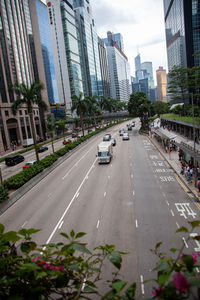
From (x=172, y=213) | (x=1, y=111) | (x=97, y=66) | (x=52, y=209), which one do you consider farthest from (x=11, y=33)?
(x=97, y=66)

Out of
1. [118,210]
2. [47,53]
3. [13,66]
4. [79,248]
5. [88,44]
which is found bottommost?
[118,210]

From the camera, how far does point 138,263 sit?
1077cm

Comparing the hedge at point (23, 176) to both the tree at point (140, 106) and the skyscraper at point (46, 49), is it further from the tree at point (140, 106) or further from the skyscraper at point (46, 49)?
the skyscraper at point (46, 49)

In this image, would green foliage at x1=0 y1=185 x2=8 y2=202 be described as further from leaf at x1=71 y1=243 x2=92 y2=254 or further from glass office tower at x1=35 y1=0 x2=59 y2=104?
glass office tower at x1=35 y1=0 x2=59 y2=104

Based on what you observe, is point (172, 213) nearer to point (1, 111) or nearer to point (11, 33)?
point (1, 111)

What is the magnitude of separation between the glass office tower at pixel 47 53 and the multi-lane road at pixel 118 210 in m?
109

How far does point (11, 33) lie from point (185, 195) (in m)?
74.7

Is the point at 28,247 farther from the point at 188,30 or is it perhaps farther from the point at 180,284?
the point at 188,30

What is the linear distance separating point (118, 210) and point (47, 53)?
417ft

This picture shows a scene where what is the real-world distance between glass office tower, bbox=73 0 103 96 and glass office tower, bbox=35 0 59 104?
38.0 metres

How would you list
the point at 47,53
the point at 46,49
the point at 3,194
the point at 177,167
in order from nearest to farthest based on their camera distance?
the point at 3,194
the point at 177,167
the point at 46,49
the point at 47,53

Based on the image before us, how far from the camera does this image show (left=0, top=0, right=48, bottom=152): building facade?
63.7 metres

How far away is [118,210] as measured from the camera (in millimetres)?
17438

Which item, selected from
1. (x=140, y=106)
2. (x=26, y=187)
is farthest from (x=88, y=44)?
(x=26, y=187)
